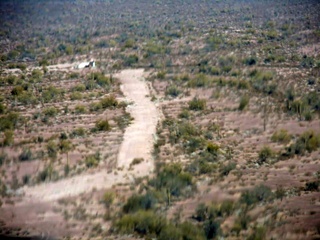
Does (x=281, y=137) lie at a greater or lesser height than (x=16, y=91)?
lesser

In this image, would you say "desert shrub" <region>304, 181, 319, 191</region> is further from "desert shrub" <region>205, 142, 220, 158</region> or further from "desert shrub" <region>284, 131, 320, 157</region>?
"desert shrub" <region>205, 142, 220, 158</region>

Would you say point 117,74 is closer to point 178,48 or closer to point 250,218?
point 178,48

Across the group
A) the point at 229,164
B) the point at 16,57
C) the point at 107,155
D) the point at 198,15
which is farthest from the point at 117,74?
the point at 198,15

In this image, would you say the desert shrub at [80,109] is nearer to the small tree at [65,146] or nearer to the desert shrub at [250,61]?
the small tree at [65,146]

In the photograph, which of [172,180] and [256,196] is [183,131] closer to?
[172,180]

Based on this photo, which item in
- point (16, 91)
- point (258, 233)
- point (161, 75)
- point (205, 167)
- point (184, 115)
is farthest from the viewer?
point (161, 75)

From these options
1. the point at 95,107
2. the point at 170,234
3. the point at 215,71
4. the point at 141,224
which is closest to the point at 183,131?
the point at 95,107
